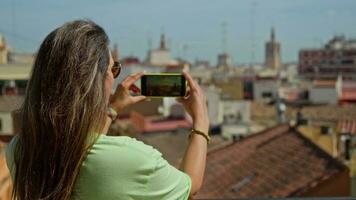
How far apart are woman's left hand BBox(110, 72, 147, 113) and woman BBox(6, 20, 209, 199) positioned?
45cm

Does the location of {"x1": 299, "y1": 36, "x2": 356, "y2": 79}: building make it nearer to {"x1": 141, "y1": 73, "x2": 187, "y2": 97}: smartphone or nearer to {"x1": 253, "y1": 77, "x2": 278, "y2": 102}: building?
{"x1": 253, "y1": 77, "x2": 278, "y2": 102}: building

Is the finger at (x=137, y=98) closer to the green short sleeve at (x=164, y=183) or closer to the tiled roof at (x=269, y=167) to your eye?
the green short sleeve at (x=164, y=183)

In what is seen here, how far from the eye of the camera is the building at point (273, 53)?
124m

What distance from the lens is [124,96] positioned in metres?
2.17

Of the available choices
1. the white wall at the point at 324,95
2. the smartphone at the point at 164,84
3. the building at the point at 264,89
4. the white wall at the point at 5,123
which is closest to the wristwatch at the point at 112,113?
the smartphone at the point at 164,84

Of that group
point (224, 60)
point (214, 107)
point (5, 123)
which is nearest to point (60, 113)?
point (5, 123)

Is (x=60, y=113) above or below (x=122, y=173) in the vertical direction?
above

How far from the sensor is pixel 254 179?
13.2m

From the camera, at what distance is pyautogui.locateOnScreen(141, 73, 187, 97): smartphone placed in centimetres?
199

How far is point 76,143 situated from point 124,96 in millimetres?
584

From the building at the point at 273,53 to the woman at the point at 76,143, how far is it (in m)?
122

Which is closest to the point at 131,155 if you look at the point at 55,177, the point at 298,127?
the point at 55,177

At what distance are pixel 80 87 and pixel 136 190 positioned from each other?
0.30 meters

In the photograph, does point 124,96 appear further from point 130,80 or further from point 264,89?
point 264,89
